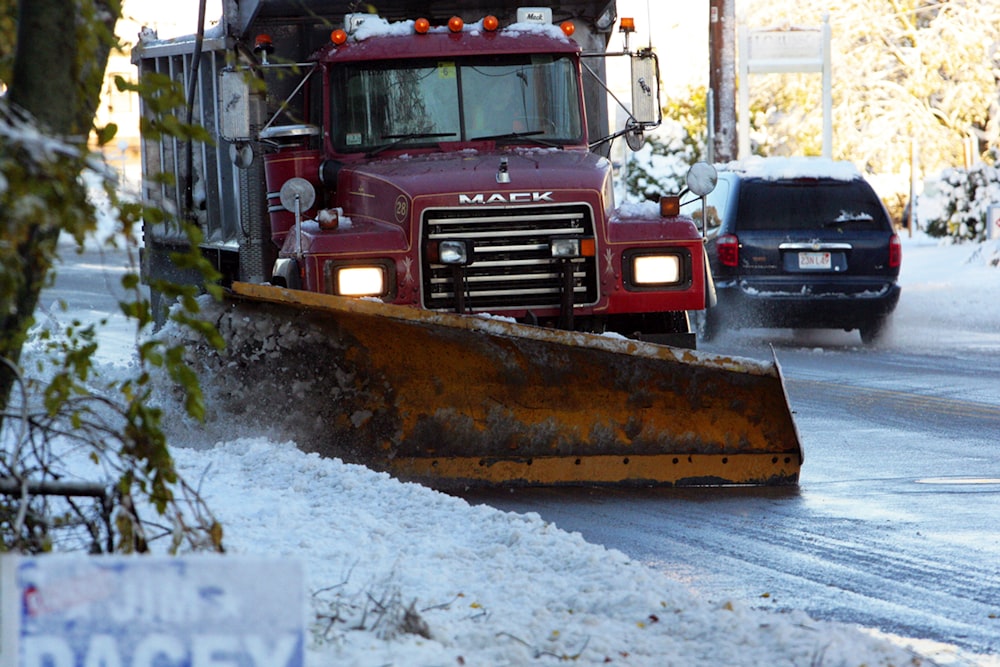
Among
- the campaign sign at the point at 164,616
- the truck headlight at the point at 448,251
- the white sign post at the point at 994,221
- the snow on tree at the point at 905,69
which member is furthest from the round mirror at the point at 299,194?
the snow on tree at the point at 905,69

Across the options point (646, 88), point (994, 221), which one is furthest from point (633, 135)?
point (994, 221)

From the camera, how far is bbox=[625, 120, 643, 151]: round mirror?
1030 centimetres

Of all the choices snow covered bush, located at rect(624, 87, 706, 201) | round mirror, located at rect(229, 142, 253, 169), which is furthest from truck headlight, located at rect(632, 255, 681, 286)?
snow covered bush, located at rect(624, 87, 706, 201)

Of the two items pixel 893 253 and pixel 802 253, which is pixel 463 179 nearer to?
pixel 802 253

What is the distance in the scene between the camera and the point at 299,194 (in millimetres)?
9133

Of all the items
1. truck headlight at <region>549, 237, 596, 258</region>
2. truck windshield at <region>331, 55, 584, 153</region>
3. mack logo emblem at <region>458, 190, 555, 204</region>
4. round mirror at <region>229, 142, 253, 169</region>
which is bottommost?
truck headlight at <region>549, 237, 596, 258</region>

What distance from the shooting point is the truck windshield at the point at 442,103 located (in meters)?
9.78

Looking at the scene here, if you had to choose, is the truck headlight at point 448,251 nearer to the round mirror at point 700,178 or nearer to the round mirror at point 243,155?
the round mirror at point 700,178

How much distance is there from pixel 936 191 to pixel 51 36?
1169 inches

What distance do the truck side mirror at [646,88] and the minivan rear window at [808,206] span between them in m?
5.44

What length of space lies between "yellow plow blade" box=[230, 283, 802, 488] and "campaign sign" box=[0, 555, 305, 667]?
4.53 metres

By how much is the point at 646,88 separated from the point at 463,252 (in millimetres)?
2098

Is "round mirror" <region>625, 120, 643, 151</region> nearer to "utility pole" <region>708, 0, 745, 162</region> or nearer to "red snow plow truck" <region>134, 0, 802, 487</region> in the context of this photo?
"red snow plow truck" <region>134, 0, 802, 487</region>

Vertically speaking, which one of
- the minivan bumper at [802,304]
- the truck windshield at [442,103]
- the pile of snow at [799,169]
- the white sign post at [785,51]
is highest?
the white sign post at [785,51]
